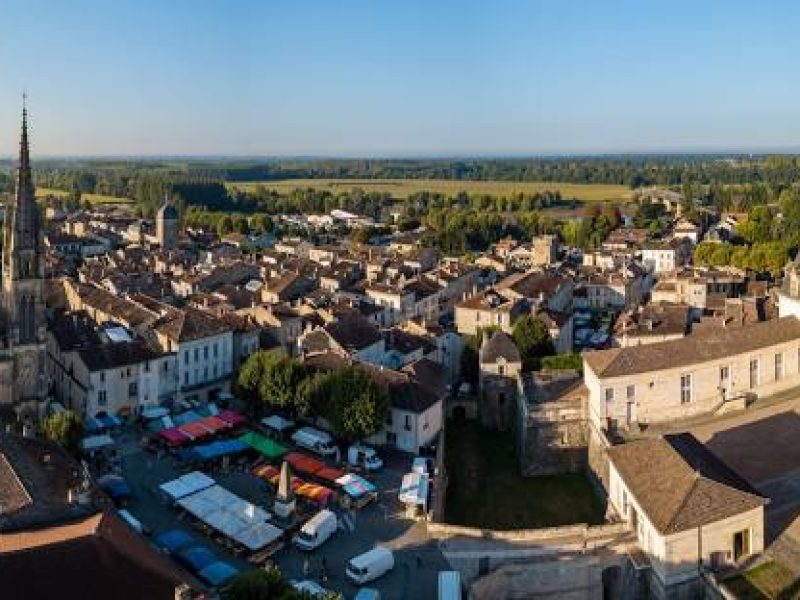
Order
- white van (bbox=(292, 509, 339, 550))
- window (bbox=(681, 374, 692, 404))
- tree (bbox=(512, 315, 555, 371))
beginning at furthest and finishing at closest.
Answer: tree (bbox=(512, 315, 555, 371)), window (bbox=(681, 374, 692, 404)), white van (bbox=(292, 509, 339, 550))

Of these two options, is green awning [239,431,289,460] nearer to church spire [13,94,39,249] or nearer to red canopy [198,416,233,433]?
red canopy [198,416,233,433]

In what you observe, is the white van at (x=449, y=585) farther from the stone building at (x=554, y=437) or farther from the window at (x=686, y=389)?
the window at (x=686, y=389)

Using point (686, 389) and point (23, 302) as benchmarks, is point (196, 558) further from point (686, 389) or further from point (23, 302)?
point (686, 389)

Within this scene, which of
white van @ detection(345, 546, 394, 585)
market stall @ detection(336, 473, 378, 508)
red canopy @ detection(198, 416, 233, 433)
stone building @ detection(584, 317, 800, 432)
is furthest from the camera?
red canopy @ detection(198, 416, 233, 433)

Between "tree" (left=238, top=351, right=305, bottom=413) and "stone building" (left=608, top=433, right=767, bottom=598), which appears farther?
"tree" (left=238, top=351, right=305, bottom=413)

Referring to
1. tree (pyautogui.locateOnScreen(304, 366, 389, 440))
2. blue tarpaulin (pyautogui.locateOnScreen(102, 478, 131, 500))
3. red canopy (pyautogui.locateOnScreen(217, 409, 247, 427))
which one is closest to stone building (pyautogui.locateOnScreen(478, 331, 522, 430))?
tree (pyautogui.locateOnScreen(304, 366, 389, 440))

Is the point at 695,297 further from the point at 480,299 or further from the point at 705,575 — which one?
the point at 705,575

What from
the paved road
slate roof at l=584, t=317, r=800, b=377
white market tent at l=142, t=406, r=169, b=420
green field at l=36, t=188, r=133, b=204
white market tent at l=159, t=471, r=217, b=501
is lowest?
the paved road

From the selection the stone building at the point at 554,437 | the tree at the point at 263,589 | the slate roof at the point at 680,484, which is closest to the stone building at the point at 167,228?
the stone building at the point at 554,437
